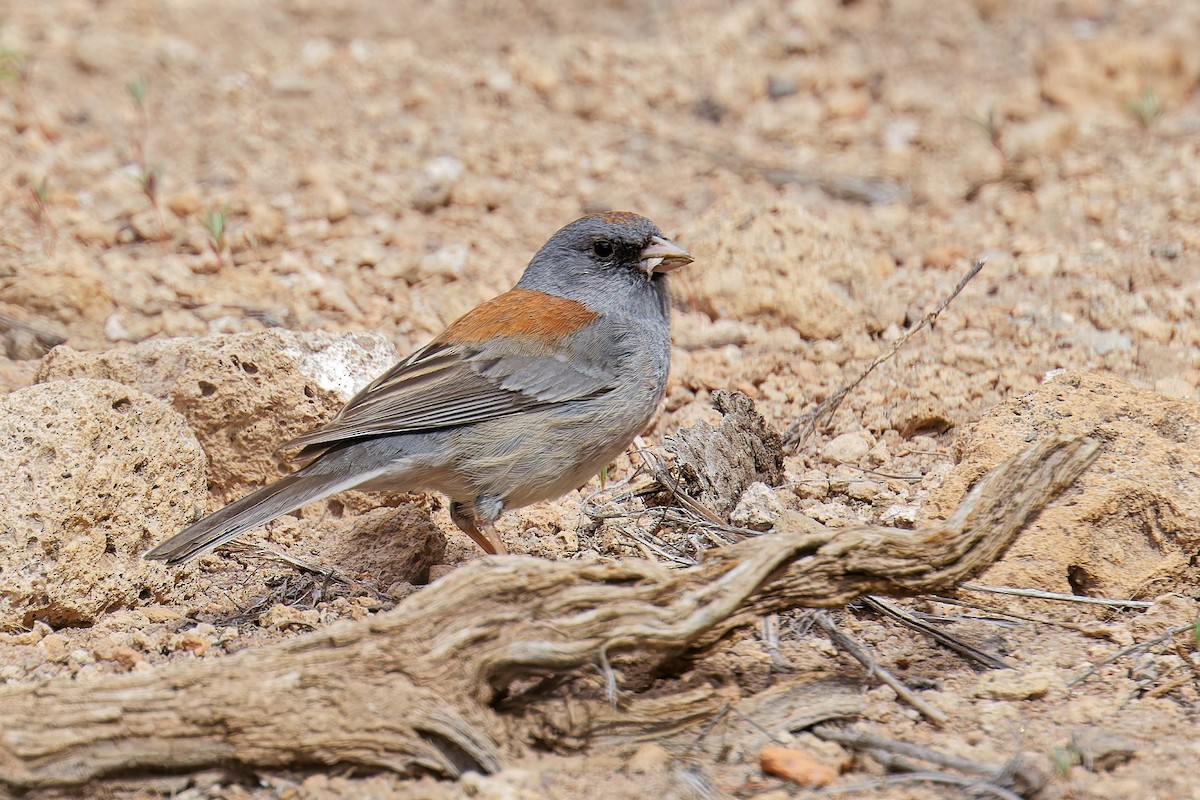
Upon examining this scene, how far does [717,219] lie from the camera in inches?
238

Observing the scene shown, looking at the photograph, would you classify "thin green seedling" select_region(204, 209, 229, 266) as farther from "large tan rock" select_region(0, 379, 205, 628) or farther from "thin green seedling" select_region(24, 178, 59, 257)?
"large tan rock" select_region(0, 379, 205, 628)

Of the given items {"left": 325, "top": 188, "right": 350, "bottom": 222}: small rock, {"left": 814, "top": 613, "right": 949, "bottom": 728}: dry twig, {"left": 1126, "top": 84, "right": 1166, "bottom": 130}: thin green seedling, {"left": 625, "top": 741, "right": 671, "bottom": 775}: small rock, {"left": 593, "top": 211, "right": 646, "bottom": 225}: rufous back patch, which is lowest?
{"left": 625, "top": 741, "right": 671, "bottom": 775}: small rock

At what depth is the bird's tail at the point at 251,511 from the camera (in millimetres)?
3678

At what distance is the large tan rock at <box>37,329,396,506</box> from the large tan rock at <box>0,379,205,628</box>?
14.2 inches

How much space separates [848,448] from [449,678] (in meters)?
2.35

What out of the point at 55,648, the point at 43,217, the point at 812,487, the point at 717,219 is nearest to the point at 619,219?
the point at 717,219

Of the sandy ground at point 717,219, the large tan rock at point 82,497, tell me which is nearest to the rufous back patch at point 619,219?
the sandy ground at point 717,219

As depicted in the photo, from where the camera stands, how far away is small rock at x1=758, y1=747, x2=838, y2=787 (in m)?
2.79

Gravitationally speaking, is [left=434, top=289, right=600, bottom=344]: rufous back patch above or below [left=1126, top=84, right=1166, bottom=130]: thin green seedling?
below

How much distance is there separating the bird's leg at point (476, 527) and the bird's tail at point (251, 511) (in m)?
0.49

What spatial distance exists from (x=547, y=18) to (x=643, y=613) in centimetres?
677

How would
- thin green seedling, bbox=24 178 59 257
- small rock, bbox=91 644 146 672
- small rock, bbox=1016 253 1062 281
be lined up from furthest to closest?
thin green seedling, bbox=24 178 59 257 < small rock, bbox=1016 253 1062 281 < small rock, bbox=91 644 146 672

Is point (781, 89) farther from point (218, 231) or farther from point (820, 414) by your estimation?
point (218, 231)

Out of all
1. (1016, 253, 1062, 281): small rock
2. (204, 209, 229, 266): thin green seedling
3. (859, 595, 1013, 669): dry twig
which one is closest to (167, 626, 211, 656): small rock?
(859, 595, 1013, 669): dry twig
